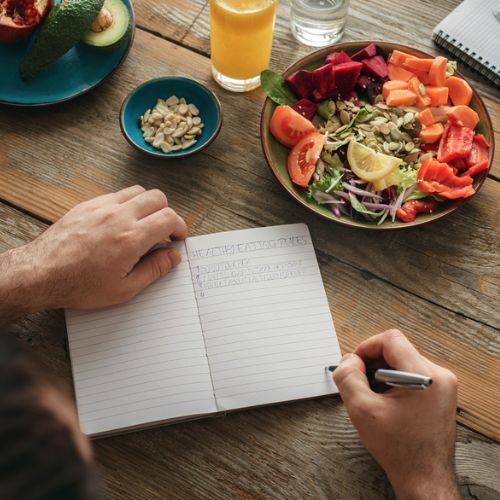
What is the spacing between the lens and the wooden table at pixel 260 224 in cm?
110

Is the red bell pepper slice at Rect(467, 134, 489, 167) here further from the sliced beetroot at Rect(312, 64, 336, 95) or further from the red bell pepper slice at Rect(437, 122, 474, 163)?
the sliced beetroot at Rect(312, 64, 336, 95)

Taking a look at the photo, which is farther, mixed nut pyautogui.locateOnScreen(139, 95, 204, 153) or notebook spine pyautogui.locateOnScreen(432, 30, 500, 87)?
notebook spine pyautogui.locateOnScreen(432, 30, 500, 87)

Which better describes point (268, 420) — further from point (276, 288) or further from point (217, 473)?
point (276, 288)

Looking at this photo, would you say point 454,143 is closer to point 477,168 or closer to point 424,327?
point 477,168

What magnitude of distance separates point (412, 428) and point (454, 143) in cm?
62

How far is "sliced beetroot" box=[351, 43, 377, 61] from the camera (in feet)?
4.43

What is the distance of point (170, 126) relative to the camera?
132 centimetres

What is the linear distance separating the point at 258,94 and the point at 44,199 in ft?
1.88

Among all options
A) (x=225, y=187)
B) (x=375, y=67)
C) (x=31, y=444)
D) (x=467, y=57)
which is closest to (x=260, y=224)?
(x=225, y=187)

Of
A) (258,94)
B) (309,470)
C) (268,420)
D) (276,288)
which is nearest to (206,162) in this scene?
(258,94)

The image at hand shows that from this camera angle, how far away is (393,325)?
1223 mm

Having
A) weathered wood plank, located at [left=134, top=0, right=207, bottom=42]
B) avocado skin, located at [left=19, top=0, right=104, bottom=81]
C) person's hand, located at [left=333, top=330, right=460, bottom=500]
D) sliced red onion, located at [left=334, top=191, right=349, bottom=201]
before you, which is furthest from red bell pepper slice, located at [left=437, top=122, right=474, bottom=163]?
avocado skin, located at [left=19, top=0, right=104, bottom=81]

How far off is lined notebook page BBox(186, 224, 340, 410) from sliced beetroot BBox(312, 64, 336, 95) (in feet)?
1.05

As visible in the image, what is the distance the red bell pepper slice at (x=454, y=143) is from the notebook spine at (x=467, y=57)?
265 mm
